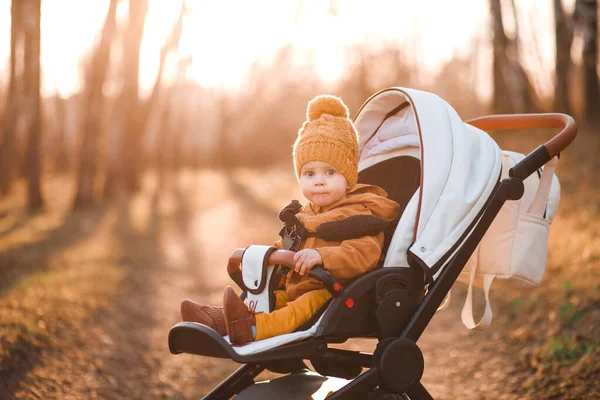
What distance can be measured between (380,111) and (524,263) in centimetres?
126

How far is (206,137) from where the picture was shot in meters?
57.7

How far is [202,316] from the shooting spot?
298 cm

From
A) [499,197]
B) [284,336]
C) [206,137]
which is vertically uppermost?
A: [499,197]

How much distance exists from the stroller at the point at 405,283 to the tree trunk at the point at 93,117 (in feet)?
44.0

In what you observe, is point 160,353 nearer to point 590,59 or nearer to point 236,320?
point 236,320

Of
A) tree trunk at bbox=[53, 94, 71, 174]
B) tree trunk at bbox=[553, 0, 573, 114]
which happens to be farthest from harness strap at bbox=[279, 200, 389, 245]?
tree trunk at bbox=[53, 94, 71, 174]

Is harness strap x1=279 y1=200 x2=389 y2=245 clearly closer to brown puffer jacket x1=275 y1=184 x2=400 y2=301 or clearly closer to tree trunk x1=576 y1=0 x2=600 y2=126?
brown puffer jacket x1=275 y1=184 x2=400 y2=301

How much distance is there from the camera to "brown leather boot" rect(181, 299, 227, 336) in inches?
118

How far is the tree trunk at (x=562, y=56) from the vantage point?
1473 cm

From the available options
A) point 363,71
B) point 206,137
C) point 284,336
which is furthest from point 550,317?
point 206,137

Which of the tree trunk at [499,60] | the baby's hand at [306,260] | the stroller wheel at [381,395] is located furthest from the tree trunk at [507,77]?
the baby's hand at [306,260]

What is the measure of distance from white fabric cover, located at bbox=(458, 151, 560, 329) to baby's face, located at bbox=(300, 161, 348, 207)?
2.88ft

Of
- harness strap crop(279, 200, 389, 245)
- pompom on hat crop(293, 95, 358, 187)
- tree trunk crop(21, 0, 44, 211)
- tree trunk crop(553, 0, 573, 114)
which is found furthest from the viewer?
tree trunk crop(553, 0, 573, 114)

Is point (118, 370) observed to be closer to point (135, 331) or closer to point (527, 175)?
point (135, 331)
